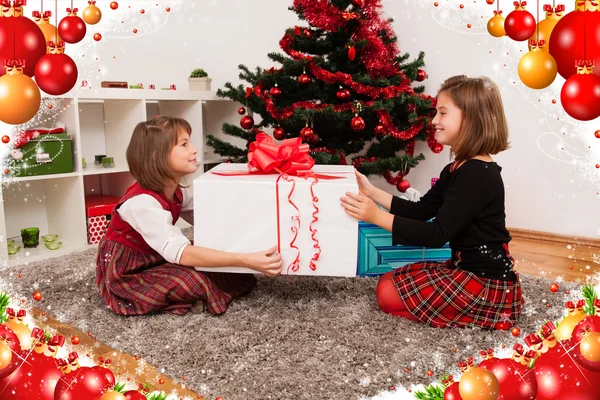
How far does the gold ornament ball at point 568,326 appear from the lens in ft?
1.99

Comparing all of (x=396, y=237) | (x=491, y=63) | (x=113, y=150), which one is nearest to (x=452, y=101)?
(x=396, y=237)

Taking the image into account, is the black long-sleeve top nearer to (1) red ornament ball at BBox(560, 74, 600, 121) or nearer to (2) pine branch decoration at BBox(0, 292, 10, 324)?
(1) red ornament ball at BBox(560, 74, 600, 121)

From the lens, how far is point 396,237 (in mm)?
1333

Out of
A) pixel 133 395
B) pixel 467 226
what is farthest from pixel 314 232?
pixel 133 395

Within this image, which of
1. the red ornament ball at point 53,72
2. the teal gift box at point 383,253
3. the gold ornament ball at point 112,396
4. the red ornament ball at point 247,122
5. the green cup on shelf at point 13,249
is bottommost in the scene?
the green cup on shelf at point 13,249

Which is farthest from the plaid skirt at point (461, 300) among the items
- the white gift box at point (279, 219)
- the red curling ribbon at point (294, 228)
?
the red curling ribbon at point (294, 228)

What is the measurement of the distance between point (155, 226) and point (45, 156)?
0.92 m

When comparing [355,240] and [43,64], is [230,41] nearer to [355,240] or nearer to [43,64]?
[355,240]

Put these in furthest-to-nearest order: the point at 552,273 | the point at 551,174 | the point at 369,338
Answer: the point at 551,174 < the point at 552,273 < the point at 369,338

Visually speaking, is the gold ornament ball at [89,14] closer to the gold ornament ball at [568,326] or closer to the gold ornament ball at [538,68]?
the gold ornament ball at [538,68]

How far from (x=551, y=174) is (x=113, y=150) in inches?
77.4

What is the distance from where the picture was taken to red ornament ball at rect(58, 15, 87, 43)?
67 cm

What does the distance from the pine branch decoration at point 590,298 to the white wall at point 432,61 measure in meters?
1.64

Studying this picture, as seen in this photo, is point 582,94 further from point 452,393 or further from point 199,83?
point 199,83
